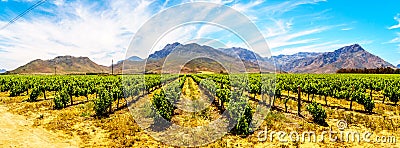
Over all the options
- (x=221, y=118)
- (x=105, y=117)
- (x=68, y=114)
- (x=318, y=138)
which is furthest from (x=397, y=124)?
(x=68, y=114)

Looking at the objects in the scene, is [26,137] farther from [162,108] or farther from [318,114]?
[318,114]

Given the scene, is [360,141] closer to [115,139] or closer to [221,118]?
[221,118]

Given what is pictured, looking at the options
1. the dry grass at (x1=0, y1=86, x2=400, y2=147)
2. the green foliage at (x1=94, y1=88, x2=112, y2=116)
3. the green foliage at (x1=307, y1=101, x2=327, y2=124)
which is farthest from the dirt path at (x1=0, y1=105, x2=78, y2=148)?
the green foliage at (x1=307, y1=101, x2=327, y2=124)

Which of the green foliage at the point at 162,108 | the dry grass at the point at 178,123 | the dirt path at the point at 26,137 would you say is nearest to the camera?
the dirt path at the point at 26,137

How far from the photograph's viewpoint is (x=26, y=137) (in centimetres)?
1235

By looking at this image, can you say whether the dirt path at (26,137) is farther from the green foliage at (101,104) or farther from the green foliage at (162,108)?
the green foliage at (162,108)

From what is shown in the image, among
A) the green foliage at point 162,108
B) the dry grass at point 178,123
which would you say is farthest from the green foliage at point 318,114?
the green foliage at point 162,108

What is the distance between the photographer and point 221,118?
16.8 meters

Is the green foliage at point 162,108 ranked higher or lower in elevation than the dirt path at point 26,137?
higher

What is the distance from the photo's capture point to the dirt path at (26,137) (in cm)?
1142

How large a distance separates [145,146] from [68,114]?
9086 mm

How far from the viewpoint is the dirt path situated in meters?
11.4

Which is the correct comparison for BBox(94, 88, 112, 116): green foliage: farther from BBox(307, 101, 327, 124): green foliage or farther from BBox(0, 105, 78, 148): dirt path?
BBox(307, 101, 327, 124): green foliage

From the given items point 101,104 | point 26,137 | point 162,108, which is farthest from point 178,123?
point 26,137
